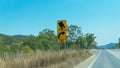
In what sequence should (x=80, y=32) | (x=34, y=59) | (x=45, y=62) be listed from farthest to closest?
1. (x=80, y=32)
2. (x=45, y=62)
3. (x=34, y=59)

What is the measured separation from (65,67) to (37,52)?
2190mm

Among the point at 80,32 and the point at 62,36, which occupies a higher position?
the point at 80,32

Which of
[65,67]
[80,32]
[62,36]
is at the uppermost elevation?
[80,32]

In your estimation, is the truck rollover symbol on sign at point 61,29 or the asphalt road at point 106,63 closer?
the asphalt road at point 106,63

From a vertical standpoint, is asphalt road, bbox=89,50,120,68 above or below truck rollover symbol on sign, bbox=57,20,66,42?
below

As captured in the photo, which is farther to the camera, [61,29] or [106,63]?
[106,63]

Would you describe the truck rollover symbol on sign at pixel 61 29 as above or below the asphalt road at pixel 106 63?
above

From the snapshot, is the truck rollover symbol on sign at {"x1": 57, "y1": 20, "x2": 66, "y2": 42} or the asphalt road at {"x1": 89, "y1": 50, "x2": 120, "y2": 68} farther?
the truck rollover symbol on sign at {"x1": 57, "y1": 20, "x2": 66, "y2": 42}

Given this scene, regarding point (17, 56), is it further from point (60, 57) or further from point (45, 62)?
point (60, 57)

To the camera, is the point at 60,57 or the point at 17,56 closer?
the point at 17,56

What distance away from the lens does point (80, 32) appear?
13700 cm

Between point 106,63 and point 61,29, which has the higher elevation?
point 61,29

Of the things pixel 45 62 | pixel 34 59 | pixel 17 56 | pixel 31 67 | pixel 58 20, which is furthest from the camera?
pixel 58 20

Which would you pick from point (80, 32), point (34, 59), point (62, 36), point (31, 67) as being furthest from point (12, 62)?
point (80, 32)
